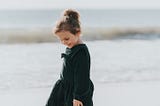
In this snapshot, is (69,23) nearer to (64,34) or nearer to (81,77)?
(64,34)

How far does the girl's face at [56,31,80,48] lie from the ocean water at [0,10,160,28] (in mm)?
2421

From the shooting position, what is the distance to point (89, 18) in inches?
221

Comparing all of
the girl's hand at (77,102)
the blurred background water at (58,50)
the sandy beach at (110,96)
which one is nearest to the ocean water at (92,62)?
the blurred background water at (58,50)

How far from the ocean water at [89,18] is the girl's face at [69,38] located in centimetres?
242

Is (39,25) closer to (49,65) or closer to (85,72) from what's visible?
(49,65)

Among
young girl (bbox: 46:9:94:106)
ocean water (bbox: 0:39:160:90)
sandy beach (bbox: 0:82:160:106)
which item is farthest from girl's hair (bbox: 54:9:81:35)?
ocean water (bbox: 0:39:160:90)

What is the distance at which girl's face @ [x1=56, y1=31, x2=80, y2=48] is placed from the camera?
186cm

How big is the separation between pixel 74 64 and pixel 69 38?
115 mm

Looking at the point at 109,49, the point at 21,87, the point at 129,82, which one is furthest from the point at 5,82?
the point at 109,49

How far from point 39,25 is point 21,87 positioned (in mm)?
1763

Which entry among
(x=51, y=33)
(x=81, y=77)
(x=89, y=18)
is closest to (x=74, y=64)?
(x=81, y=77)

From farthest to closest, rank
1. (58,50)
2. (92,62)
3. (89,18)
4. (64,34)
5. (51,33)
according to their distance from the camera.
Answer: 1. (89,18)
2. (51,33)
3. (58,50)
4. (92,62)
5. (64,34)

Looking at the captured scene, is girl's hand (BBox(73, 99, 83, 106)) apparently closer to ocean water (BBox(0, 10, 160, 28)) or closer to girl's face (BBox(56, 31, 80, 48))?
girl's face (BBox(56, 31, 80, 48))

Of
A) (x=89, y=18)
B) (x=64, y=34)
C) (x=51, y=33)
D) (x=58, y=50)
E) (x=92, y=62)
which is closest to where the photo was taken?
(x=64, y=34)
